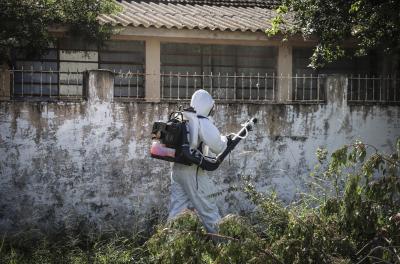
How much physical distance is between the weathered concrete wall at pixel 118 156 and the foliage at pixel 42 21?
137 centimetres

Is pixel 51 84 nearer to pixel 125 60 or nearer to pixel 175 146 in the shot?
pixel 125 60

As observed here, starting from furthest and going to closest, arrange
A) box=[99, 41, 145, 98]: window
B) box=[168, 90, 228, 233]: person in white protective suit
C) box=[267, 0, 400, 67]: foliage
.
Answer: box=[99, 41, 145, 98]: window, box=[267, 0, 400, 67]: foliage, box=[168, 90, 228, 233]: person in white protective suit

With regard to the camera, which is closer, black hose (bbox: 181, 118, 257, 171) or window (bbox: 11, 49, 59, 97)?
black hose (bbox: 181, 118, 257, 171)

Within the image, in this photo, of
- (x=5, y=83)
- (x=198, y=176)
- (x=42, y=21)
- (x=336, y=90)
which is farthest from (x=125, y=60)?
(x=198, y=176)

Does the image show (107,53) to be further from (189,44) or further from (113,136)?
(113,136)

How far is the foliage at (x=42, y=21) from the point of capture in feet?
28.0

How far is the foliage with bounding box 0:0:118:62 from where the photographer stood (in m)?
8.54

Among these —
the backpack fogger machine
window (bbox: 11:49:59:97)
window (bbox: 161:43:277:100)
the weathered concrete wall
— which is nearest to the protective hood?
the backpack fogger machine

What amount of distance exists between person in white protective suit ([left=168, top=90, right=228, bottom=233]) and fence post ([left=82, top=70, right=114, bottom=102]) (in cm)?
240

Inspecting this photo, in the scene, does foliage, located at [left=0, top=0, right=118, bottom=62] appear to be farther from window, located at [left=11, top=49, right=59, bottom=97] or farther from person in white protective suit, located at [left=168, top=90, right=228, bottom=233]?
person in white protective suit, located at [left=168, top=90, right=228, bottom=233]

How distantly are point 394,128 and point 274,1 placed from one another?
6.40 metres

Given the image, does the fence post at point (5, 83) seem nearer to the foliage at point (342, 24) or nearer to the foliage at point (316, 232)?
the foliage at point (342, 24)

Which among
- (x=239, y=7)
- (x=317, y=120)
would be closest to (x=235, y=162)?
(x=317, y=120)

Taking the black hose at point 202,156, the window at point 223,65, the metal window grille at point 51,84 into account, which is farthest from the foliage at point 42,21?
the black hose at point 202,156
